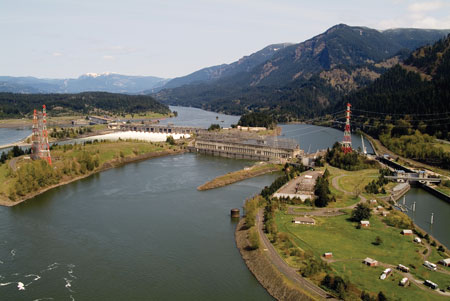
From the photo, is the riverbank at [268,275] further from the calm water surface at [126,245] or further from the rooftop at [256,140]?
the rooftop at [256,140]

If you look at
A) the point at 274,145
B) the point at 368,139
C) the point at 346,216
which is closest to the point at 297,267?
the point at 346,216

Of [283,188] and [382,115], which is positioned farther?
[382,115]

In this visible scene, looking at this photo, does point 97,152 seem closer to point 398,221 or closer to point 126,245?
point 126,245

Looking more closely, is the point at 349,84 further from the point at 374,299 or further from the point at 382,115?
the point at 374,299

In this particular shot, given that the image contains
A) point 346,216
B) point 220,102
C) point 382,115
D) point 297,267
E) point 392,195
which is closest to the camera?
point 297,267

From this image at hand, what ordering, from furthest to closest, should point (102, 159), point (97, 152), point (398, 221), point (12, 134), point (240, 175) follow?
1. point (12, 134)
2. point (97, 152)
3. point (102, 159)
4. point (240, 175)
5. point (398, 221)

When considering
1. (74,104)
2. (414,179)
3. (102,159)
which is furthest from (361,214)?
(74,104)
